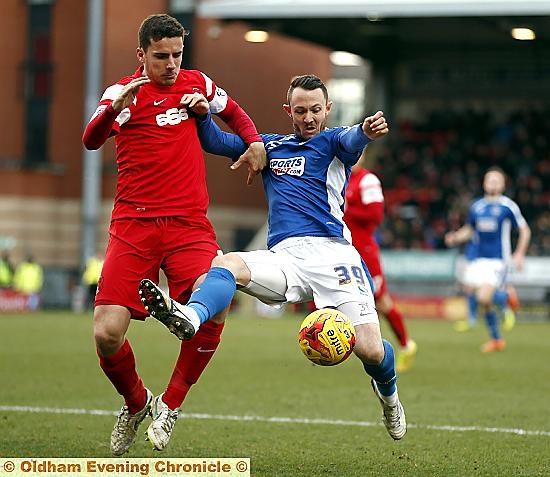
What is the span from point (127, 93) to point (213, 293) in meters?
1.17

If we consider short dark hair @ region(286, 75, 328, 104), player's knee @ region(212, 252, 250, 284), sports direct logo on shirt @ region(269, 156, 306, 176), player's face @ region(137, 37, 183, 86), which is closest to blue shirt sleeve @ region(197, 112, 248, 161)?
sports direct logo on shirt @ region(269, 156, 306, 176)

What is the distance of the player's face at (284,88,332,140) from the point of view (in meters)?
6.96

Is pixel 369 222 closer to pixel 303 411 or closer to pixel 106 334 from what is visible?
pixel 303 411

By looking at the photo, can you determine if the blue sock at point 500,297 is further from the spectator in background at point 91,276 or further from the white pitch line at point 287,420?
the spectator in background at point 91,276

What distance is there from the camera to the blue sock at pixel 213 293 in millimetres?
6136

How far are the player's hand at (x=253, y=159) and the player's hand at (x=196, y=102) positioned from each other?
0.34m

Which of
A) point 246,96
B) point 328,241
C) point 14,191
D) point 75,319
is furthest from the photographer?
point 246,96

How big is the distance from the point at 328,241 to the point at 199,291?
40.3 inches

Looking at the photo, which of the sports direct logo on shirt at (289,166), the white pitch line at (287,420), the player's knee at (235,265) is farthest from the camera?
the white pitch line at (287,420)

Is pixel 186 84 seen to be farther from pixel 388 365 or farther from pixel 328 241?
pixel 388 365

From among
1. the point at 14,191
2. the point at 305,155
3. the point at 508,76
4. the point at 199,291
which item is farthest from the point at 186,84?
the point at 508,76

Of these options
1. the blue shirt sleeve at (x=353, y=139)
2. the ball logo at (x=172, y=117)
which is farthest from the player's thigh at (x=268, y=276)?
the ball logo at (x=172, y=117)

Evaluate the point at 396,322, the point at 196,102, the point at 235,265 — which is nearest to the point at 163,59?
the point at 196,102

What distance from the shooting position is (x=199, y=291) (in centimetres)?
629
